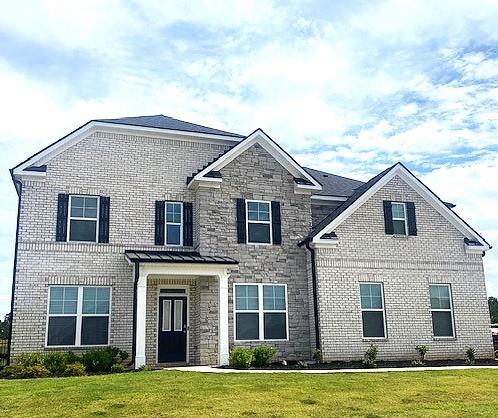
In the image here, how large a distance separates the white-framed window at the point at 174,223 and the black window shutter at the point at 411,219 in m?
8.50

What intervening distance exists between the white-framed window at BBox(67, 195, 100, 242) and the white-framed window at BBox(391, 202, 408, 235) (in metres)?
10.7

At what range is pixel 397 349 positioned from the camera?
1920 cm

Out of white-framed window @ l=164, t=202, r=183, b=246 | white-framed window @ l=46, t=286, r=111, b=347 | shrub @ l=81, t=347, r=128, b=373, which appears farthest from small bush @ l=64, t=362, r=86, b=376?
white-framed window @ l=164, t=202, r=183, b=246

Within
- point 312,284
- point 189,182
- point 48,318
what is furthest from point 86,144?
point 312,284

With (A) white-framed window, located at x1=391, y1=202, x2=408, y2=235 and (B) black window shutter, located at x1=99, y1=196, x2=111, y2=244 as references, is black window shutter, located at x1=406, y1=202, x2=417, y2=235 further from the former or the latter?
(B) black window shutter, located at x1=99, y1=196, x2=111, y2=244

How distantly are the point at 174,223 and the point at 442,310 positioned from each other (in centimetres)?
1023

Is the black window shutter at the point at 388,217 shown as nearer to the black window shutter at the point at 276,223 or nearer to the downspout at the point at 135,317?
the black window shutter at the point at 276,223

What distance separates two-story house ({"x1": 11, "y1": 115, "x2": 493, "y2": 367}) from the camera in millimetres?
17656

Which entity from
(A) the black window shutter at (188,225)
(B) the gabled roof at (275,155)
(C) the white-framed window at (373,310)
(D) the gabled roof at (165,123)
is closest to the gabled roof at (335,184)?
(B) the gabled roof at (275,155)

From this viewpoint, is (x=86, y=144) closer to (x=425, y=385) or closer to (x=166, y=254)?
(x=166, y=254)

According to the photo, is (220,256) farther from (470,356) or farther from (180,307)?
(470,356)

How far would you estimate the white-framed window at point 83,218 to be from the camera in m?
18.3

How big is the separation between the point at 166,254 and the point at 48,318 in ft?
13.6

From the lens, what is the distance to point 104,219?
61.3ft
